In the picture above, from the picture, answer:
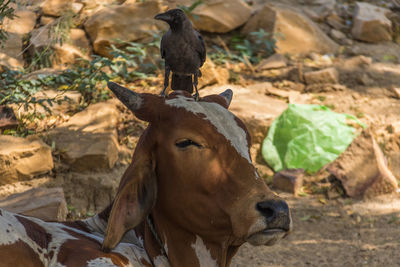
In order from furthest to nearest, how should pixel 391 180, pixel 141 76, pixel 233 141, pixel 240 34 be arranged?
pixel 240 34, pixel 141 76, pixel 391 180, pixel 233 141

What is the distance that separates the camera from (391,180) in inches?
235

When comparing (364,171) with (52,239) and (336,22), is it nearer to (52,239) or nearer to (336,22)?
(52,239)

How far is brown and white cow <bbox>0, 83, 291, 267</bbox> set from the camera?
2.17 meters

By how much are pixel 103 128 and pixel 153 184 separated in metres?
4.05

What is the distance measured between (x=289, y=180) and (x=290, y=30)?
3.70 meters

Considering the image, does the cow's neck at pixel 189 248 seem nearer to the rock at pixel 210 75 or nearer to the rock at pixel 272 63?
the rock at pixel 210 75

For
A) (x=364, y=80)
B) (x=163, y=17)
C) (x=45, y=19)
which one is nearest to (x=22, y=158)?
(x=163, y=17)

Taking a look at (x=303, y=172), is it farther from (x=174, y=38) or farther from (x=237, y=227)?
(x=237, y=227)

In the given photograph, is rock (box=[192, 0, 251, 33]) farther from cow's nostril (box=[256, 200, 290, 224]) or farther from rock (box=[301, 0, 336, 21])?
cow's nostril (box=[256, 200, 290, 224])

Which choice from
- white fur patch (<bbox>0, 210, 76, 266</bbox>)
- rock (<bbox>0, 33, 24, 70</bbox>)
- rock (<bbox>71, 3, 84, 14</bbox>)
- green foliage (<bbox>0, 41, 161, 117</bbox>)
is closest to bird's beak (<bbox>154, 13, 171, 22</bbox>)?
white fur patch (<bbox>0, 210, 76, 266</bbox>)

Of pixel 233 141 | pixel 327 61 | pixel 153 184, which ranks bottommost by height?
pixel 327 61

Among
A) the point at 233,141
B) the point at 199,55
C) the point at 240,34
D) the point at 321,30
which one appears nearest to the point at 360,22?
the point at 321,30

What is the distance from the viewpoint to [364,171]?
19.8 feet

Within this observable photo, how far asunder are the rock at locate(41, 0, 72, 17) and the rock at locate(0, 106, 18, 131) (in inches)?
117
